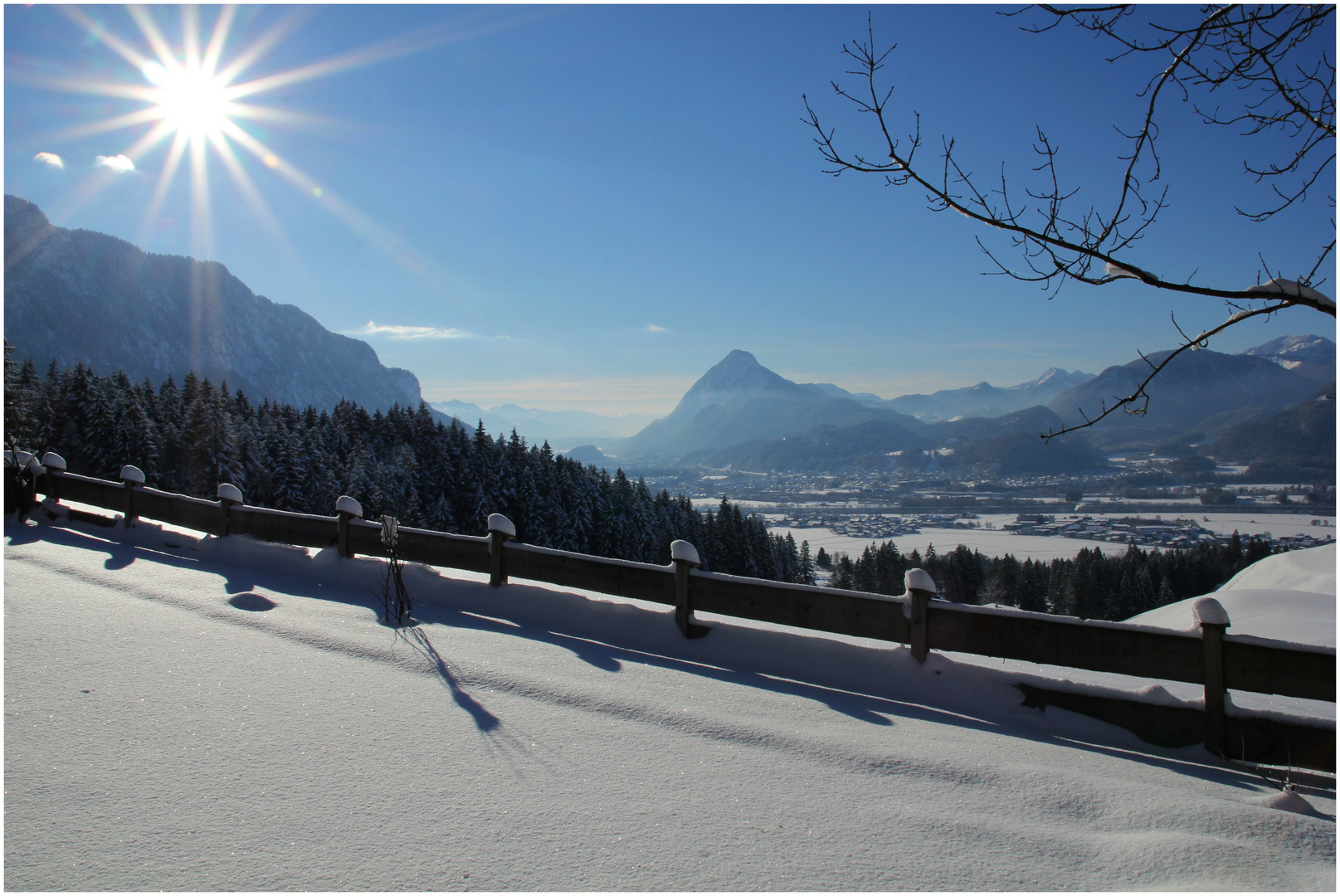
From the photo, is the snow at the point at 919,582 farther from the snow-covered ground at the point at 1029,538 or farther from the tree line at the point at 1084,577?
the snow-covered ground at the point at 1029,538

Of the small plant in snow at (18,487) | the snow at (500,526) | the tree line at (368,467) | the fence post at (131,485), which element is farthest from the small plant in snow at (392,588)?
the tree line at (368,467)

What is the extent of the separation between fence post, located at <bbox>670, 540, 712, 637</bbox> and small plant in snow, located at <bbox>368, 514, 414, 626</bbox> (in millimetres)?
2798

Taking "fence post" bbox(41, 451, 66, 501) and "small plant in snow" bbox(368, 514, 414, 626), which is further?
"fence post" bbox(41, 451, 66, 501)

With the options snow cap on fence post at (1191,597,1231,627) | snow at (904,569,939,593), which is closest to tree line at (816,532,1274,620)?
snow at (904,569,939,593)

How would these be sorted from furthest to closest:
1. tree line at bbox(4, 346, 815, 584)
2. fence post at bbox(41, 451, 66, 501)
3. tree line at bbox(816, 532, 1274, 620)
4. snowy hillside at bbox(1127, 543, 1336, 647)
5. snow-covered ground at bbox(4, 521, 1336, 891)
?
1. tree line at bbox(816, 532, 1274, 620)
2. tree line at bbox(4, 346, 815, 584)
3. fence post at bbox(41, 451, 66, 501)
4. snowy hillside at bbox(1127, 543, 1336, 647)
5. snow-covered ground at bbox(4, 521, 1336, 891)

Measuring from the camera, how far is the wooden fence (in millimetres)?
4277

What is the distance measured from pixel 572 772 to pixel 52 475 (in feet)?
42.4

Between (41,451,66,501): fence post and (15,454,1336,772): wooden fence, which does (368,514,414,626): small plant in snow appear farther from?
(41,451,66,501): fence post

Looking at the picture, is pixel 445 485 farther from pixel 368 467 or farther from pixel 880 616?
pixel 880 616

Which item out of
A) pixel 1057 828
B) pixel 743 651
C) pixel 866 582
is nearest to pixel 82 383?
pixel 743 651

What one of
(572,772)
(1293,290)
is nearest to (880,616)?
(572,772)

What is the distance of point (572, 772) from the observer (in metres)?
3.59

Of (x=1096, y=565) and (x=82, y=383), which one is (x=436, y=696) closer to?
(x=82, y=383)

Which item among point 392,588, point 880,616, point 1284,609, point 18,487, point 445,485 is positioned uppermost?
point 18,487
